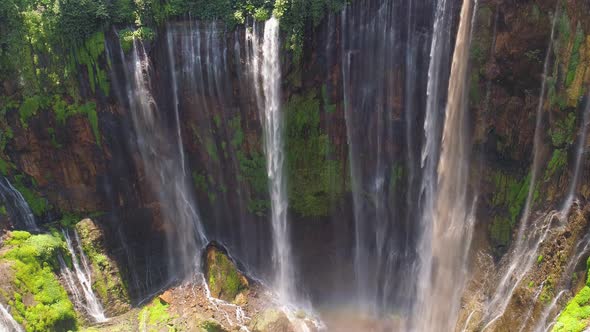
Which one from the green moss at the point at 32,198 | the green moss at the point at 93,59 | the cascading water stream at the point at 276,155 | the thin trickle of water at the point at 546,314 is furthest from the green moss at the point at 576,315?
the green moss at the point at 32,198

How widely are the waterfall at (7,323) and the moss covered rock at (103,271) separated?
10.3 feet

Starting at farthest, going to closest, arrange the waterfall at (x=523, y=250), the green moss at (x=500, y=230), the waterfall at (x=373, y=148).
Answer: the waterfall at (x=373, y=148)
the green moss at (x=500, y=230)
the waterfall at (x=523, y=250)

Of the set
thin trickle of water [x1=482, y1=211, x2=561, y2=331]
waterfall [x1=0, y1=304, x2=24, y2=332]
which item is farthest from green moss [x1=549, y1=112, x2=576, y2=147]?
waterfall [x1=0, y1=304, x2=24, y2=332]

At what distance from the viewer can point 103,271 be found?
1783 cm

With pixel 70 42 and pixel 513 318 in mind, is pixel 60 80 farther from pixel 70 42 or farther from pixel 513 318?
pixel 513 318

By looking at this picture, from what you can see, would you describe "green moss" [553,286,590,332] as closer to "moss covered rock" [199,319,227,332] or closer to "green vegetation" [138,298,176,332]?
"moss covered rock" [199,319,227,332]

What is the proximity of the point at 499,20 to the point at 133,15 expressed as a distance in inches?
478

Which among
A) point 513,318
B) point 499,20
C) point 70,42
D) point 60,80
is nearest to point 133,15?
point 70,42

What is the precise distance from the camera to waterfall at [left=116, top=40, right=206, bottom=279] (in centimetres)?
1758

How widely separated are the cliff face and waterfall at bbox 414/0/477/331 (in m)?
0.32

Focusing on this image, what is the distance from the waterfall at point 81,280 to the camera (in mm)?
16844

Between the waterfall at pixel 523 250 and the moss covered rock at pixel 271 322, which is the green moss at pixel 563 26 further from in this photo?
the moss covered rock at pixel 271 322

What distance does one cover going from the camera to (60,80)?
1775 centimetres

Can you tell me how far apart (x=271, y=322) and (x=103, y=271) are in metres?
6.53
